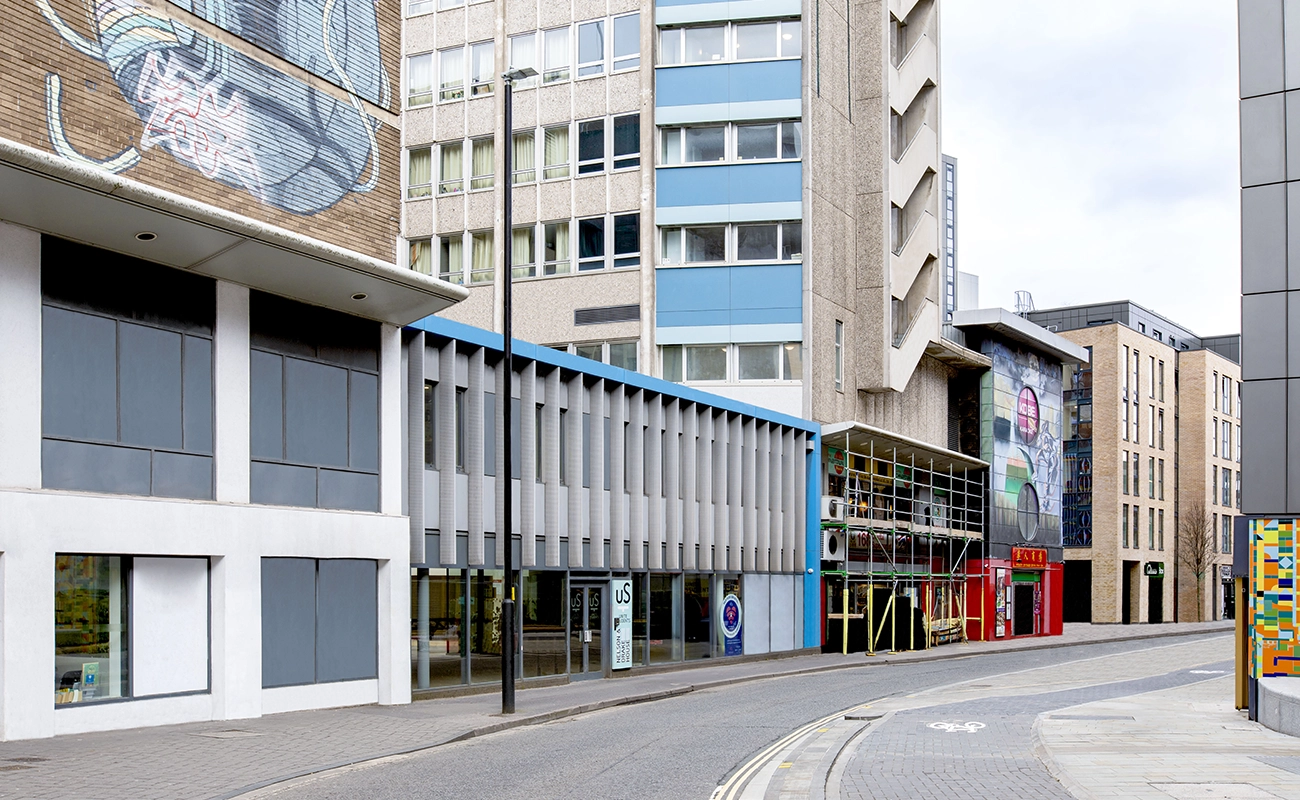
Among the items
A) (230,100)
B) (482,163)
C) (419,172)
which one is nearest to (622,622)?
(230,100)

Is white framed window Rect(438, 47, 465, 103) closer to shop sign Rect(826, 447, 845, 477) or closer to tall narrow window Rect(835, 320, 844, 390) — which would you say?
tall narrow window Rect(835, 320, 844, 390)

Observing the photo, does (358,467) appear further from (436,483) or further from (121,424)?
(121,424)

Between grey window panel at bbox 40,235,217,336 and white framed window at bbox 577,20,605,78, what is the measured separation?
24.9m

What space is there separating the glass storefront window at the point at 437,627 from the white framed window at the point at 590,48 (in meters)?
22.7

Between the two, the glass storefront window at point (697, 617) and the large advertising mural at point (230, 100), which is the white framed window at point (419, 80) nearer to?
the glass storefront window at point (697, 617)

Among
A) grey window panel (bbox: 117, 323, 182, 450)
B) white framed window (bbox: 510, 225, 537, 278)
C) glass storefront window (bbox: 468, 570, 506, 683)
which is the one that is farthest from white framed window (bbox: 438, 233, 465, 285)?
grey window panel (bbox: 117, 323, 182, 450)

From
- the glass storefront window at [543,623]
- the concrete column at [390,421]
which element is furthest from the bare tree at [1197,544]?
the concrete column at [390,421]

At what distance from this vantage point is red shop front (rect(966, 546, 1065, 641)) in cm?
5134

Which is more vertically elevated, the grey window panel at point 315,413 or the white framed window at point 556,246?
the white framed window at point 556,246

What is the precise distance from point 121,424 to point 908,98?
37368 mm

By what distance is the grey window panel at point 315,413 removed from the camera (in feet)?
63.4

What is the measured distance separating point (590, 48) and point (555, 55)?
4.40 feet

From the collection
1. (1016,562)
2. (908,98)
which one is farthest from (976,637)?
(908,98)

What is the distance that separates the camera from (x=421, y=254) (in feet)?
144
